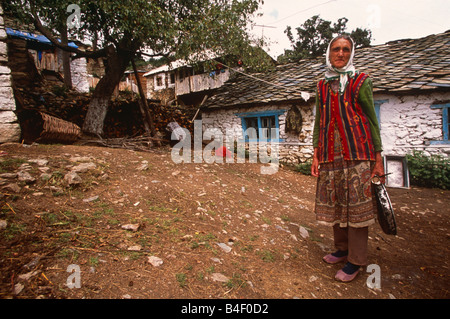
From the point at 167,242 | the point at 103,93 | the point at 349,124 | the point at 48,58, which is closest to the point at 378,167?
the point at 349,124

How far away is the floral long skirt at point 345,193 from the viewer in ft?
6.63

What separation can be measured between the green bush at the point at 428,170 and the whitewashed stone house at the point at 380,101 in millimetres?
240

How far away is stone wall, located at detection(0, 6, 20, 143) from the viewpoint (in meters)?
4.09

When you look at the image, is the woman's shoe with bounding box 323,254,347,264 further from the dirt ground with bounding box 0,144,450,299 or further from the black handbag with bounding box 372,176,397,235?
the black handbag with bounding box 372,176,397,235

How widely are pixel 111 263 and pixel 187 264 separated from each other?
2.02 ft

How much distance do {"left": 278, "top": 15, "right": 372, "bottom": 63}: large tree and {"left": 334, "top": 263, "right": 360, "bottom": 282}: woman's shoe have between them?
31388mm

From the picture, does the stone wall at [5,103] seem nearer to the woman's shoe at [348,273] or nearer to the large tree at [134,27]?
the large tree at [134,27]

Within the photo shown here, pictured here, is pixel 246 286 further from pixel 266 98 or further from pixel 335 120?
pixel 266 98

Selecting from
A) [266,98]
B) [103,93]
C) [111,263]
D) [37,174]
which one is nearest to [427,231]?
[111,263]

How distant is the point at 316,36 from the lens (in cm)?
3117

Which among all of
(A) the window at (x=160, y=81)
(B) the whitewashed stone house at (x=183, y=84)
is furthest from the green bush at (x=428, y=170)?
(A) the window at (x=160, y=81)

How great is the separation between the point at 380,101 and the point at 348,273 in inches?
266

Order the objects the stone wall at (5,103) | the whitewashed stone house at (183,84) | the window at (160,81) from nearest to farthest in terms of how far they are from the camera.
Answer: the stone wall at (5,103), the whitewashed stone house at (183,84), the window at (160,81)

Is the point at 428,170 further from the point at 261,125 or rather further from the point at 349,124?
the point at 349,124
